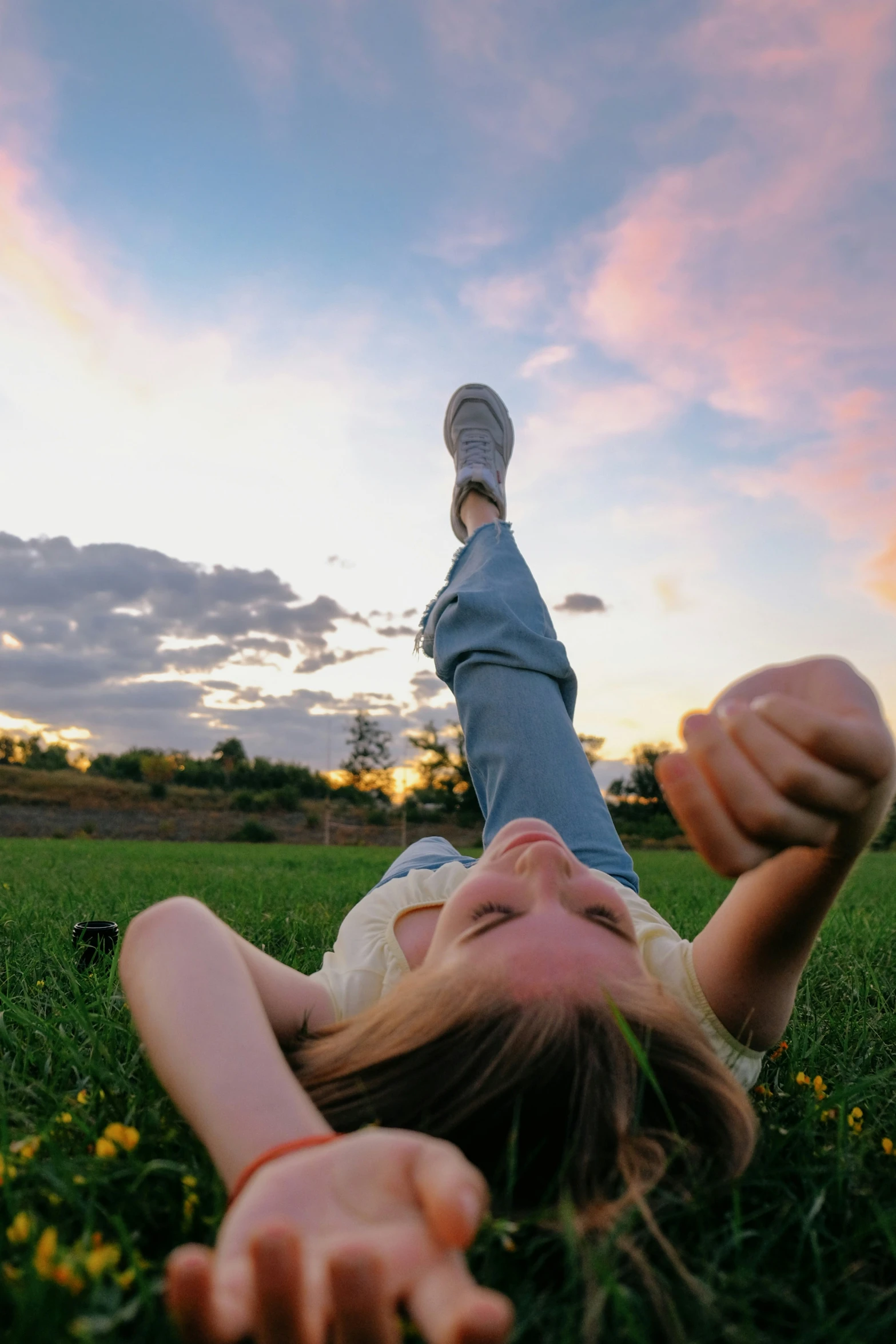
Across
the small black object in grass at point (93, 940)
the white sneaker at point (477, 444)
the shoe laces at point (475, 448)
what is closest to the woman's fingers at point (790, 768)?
the small black object in grass at point (93, 940)

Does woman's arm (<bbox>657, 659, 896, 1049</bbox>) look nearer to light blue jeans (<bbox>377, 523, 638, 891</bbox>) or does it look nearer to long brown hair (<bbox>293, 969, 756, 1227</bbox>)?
long brown hair (<bbox>293, 969, 756, 1227</bbox>)

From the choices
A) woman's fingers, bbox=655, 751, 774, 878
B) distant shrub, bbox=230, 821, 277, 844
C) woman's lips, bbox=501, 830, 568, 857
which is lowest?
distant shrub, bbox=230, 821, 277, 844

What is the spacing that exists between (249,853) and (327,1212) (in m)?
11.7

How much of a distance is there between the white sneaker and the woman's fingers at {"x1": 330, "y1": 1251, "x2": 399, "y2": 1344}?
12.1ft

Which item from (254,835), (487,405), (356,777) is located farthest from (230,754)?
(487,405)

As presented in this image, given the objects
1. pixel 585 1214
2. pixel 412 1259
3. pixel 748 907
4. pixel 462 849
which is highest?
pixel 748 907

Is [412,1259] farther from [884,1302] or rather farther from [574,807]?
[574,807]

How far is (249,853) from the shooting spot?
39.2 ft

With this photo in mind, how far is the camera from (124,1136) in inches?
46.2

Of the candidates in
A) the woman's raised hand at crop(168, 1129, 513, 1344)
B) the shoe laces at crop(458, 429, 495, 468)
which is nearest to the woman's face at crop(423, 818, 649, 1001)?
the woman's raised hand at crop(168, 1129, 513, 1344)

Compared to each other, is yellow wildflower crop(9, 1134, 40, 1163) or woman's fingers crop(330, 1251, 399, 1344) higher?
woman's fingers crop(330, 1251, 399, 1344)

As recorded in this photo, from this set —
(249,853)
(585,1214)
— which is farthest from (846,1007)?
(249,853)

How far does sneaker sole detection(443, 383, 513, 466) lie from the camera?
467 cm

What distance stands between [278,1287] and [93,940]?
221 centimetres
